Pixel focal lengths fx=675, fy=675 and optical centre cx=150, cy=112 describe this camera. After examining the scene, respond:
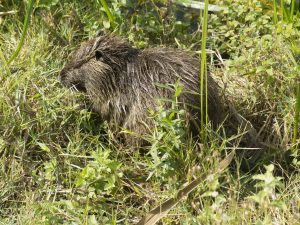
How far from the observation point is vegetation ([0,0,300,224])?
412 centimetres

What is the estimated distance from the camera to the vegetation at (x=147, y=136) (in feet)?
13.5

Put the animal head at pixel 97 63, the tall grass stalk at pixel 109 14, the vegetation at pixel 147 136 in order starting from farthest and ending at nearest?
the tall grass stalk at pixel 109 14
the animal head at pixel 97 63
the vegetation at pixel 147 136

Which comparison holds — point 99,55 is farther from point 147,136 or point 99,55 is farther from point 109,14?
point 147,136

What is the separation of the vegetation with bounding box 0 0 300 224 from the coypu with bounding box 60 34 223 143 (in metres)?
0.12

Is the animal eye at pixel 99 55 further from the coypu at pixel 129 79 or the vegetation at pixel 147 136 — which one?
the vegetation at pixel 147 136

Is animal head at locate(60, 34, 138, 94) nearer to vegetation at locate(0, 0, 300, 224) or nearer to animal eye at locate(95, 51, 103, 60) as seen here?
animal eye at locate(95, 51, 103, 60)

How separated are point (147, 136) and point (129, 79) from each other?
0.47m

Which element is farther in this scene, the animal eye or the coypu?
the animal eye

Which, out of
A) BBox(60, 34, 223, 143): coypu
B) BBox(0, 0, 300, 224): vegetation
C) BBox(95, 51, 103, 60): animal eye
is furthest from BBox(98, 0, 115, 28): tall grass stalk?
BBox(95, 51, 103, 60): animal eye

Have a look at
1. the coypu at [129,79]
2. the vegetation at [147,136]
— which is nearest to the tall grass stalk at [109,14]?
the vegetation at [147,136]

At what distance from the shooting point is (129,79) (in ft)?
15.1

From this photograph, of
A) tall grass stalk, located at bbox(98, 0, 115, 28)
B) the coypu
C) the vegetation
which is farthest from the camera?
tall grass stalk, located at bbox(98, 0, 115, 28)

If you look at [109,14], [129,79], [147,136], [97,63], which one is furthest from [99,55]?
[147,136]

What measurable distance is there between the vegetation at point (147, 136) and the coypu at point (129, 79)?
0.40ft
